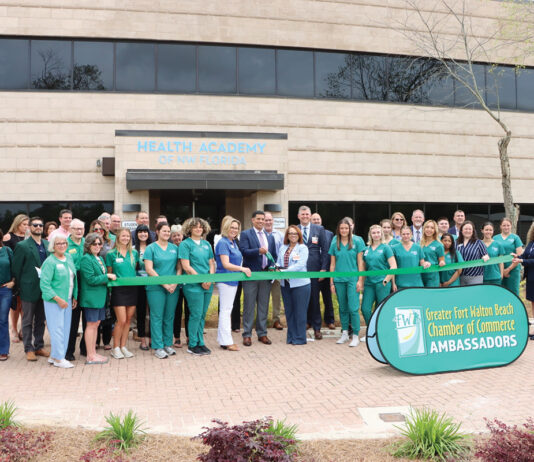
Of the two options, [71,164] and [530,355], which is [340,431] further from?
[71,164]

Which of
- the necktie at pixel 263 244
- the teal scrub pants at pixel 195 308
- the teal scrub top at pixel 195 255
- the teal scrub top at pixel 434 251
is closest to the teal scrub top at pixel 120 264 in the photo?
the teal scrub top at pixel 195 255

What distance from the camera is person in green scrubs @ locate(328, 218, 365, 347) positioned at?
27.8ft

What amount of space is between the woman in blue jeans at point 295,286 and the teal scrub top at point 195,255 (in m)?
1.35

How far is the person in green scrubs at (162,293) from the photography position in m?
7.65

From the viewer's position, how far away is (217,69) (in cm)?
1816

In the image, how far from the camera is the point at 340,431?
459cm

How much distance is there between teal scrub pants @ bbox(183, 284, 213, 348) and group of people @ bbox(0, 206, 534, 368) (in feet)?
0.05

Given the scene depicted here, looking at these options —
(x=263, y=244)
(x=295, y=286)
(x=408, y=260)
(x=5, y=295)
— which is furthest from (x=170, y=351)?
(x=408, y=260)

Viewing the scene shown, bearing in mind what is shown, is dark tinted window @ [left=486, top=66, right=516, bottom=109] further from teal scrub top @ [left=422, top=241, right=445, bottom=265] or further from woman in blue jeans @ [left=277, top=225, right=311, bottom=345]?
woman in blue jeans @ [left=277, top=225, right=311, bottom=345]

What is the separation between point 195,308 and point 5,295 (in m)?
2.76

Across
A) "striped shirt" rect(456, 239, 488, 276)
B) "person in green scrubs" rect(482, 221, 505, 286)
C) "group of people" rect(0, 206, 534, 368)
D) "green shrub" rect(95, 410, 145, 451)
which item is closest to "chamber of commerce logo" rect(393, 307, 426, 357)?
"group of people" rect(0, 206, 534, 368)

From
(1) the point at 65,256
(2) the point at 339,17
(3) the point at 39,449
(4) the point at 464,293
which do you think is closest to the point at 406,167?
(2) the point at 339,17

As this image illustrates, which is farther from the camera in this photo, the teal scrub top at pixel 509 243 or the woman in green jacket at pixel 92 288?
the teal scrub top at pixel 509 243

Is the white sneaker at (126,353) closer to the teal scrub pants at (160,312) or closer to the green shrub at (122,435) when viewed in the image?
the teal scrub pants at (160,312)
